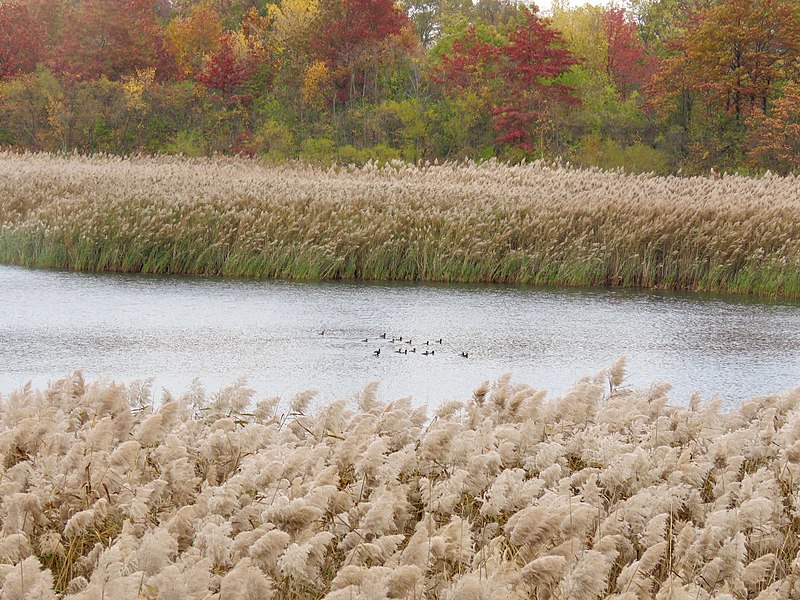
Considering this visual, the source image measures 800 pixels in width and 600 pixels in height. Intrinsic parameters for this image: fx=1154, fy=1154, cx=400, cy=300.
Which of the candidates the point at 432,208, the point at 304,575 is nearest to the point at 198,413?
the point at 304,575

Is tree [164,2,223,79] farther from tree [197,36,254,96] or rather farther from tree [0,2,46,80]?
tree [0,2,46,80]

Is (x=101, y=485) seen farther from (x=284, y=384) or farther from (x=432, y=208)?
(x=432, y=208)

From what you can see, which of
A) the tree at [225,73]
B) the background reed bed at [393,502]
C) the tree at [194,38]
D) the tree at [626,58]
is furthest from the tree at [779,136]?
the background reed bed at [393,502]

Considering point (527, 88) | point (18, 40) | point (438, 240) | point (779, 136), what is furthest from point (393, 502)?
point (18, 40)

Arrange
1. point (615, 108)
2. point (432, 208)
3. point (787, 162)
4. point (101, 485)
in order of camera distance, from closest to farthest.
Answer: point (101, 485) < point (432, 208) < point (787, 162) < point (615, 108)

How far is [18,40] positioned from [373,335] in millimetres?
42884

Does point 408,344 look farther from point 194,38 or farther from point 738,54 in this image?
point 194,38

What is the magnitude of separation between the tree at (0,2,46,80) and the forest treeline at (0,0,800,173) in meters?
0.09

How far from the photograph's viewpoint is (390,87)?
42188mm

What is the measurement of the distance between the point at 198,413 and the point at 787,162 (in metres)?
30.4

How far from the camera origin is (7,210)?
19.5 metres

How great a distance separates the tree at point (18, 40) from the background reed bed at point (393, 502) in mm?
45873

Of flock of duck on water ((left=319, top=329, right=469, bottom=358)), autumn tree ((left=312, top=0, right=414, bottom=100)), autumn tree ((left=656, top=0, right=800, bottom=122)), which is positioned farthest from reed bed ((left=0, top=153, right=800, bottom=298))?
autumn tree ((left=312, top=0, right=414, bottom=100))

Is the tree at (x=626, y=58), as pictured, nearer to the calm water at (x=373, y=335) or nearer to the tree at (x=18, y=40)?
the tree at (x=18, y=40)
